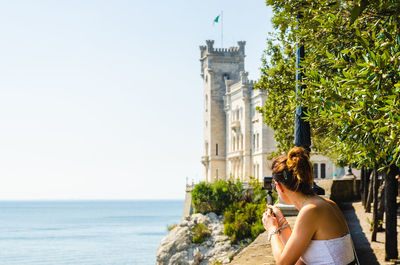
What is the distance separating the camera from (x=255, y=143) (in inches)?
2815

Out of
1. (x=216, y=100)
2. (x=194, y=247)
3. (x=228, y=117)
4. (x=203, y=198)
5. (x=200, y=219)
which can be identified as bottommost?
(x=194, y=247)

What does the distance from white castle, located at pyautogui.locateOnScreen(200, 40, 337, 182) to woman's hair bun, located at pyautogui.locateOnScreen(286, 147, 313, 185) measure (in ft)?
217

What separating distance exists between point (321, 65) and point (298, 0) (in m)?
1.44

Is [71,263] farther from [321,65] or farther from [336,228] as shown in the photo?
[336,228]

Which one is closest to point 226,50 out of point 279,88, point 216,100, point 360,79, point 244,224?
point 216,100

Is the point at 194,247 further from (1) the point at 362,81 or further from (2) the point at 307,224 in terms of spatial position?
(2) the point at 307,224

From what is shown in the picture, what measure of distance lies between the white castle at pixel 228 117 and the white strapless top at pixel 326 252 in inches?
2606

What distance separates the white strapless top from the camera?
4078 millimetres

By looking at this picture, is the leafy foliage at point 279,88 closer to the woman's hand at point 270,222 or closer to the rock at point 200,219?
the woman's hand at point 270,222

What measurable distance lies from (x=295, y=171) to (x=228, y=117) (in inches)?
3049

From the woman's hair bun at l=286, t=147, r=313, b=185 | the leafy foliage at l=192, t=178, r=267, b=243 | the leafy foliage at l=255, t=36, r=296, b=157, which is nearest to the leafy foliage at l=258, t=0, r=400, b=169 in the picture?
the woman's hair bun at l=286, t=147, r=313, b=185

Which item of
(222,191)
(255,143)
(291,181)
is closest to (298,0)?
(291,181)

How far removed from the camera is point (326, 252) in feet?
13.4

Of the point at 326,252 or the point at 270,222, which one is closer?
the point at 326,252
